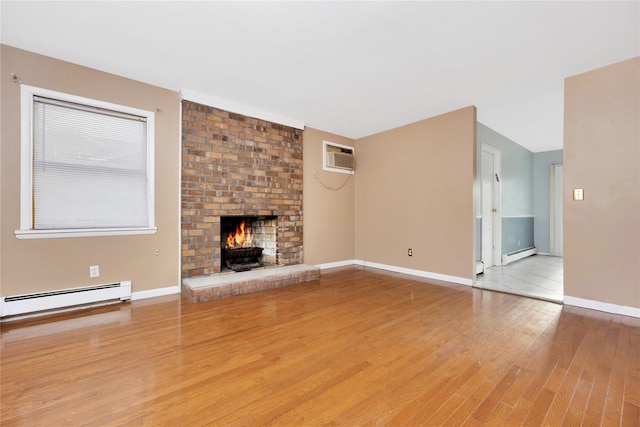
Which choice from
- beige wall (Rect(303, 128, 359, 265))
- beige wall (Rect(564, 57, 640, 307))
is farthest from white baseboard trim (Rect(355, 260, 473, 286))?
beige wall (Rect(564, 57, 640, 307))

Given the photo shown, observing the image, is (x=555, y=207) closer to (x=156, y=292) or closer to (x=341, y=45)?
(x=341, y=45)

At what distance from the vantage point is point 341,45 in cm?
250

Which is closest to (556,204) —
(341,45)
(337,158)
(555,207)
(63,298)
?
(555,207)

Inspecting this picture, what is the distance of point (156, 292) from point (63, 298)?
0.82 meters

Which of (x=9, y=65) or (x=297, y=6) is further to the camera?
(x=9, y=65)

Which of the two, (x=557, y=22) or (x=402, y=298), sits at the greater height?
(x=557, y=22)

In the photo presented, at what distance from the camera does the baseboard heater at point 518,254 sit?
17.7ft

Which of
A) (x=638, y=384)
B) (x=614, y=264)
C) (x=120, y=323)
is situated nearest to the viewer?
(x=638, y=384)

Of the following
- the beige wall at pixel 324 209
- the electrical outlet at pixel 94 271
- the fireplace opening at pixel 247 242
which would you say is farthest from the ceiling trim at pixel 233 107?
the electrical outlet at pixel 94 271

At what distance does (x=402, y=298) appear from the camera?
324 centimetres

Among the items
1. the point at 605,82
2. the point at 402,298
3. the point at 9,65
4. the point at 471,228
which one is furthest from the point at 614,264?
the point at 9,65

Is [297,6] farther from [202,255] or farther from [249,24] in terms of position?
[202,255]

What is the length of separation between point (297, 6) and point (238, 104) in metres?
2.06

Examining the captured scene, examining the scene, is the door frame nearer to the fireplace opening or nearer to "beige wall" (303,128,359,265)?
"beige wall" (303,128,359,265)
